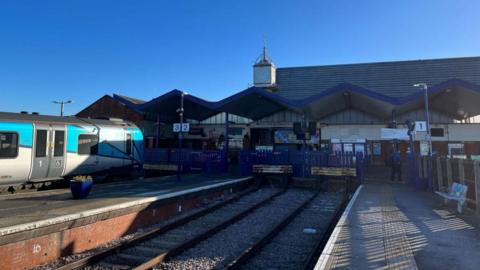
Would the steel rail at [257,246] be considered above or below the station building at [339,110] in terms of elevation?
below

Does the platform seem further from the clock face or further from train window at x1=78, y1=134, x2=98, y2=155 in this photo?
the clock face

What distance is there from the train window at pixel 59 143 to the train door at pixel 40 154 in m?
0.43

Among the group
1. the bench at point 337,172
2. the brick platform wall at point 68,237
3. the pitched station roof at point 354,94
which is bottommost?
the brick platform wall at point 68,237

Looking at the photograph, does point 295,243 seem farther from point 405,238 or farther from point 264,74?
point 264,74

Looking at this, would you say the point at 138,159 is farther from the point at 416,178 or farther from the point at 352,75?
the point at 352,75

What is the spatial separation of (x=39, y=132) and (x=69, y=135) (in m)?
1.52

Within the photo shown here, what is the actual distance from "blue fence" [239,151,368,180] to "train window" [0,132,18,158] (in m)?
11.6

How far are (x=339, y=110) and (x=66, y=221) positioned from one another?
2352cm

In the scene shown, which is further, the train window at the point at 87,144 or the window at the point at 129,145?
the window at the point at 129,145

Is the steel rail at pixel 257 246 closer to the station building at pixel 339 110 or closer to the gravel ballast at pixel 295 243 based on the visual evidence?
the gravel ballast at pixel 295 243

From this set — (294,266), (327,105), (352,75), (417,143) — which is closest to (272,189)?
(327,105)

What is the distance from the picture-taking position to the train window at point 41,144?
1383 cm

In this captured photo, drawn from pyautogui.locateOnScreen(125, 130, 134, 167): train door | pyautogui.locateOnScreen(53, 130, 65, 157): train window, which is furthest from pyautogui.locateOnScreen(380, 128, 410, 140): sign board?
pyautogui.locateOnScreen(53, 130, 65, 157): train window

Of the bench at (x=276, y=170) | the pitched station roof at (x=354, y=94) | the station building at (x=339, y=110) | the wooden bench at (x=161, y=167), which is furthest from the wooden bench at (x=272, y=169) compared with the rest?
the wooden bench at (x=161, y=167)
